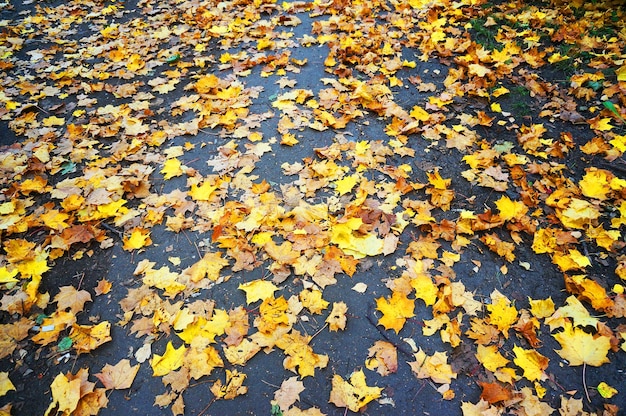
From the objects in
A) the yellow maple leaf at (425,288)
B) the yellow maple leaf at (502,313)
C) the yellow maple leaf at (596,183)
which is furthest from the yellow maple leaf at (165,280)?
the yellow maple leaf at (596,183)

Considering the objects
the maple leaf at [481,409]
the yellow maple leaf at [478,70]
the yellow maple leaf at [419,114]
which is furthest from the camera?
the yellow maple leaf at [478,70]

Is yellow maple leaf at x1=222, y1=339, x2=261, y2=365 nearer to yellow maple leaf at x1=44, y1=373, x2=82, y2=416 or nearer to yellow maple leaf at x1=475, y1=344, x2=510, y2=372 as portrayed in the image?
yellow maple leaf at x1=44, y1=373, x2=82, y2=416

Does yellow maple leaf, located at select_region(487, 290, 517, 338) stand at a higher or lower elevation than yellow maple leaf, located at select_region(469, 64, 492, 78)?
lower

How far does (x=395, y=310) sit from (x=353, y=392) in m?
0.60

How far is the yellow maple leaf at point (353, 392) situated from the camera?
219 cm

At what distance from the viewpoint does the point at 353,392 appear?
2.23 m

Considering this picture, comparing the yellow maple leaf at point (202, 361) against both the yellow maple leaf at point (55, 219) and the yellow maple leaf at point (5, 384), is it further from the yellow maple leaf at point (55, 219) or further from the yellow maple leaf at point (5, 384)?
the yellow maple leaf at point (55, 219)

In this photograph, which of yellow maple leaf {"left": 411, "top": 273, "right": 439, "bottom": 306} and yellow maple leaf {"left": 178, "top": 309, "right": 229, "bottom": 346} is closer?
yellow maple leaf {"left": 178, "top": 309, "right": 229, "bottom": 346}

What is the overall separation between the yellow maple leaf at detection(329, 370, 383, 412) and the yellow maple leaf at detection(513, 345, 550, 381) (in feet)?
2.78

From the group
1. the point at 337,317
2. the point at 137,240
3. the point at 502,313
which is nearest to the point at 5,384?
the point at 137,240

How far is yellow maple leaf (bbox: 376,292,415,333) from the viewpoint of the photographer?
2.50 m

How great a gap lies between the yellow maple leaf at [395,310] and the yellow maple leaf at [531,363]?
2.14ft

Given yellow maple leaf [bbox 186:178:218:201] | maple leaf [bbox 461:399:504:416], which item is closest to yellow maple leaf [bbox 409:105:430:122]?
yellow maple leaf [bbox 186:178:218:201]

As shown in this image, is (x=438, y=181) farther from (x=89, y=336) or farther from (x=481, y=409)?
(x=89, y=336)
